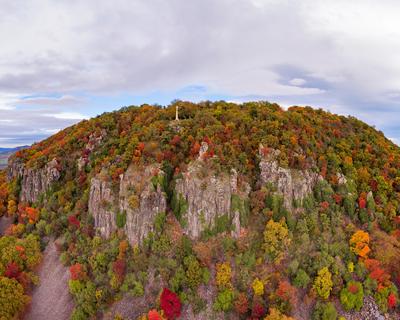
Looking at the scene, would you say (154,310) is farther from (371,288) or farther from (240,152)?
(371,288)

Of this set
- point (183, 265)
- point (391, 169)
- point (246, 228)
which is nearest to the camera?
point (183, 265)

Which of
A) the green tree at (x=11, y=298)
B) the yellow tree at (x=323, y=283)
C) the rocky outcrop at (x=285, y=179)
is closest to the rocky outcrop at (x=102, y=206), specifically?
the green tree at (x=11, y=298)

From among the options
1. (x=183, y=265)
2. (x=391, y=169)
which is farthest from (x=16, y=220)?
(x=391, y=169)

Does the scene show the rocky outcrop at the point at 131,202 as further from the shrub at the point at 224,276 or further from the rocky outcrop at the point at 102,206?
the shrub at the point at 224,276

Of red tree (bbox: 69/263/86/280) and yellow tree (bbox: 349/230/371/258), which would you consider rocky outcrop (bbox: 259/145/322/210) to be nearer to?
yellow tree (bbox: 349/230/371/258)

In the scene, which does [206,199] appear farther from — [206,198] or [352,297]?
[352,297]
